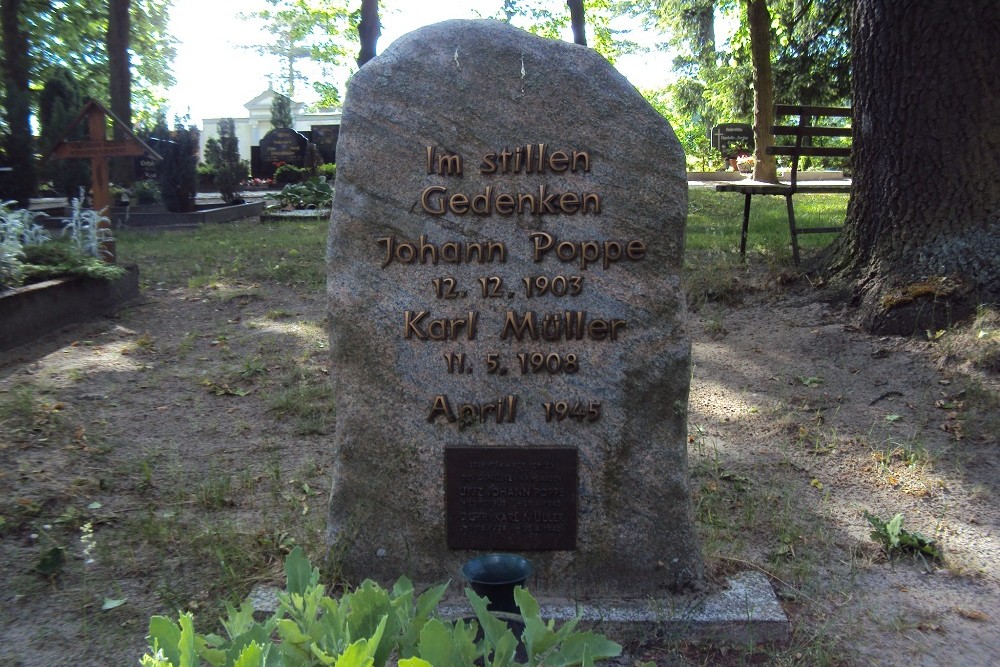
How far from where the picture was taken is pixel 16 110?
1568cm

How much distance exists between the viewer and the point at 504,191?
10.1 ft

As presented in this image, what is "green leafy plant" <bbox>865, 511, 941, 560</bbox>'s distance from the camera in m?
3.57

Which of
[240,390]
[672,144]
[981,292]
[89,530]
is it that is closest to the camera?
[672,144]

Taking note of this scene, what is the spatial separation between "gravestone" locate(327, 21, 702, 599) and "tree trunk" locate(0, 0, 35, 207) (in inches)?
526

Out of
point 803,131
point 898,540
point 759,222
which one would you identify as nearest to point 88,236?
point 803,131

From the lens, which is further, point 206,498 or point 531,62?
point 206,498

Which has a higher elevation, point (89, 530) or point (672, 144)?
point (672, 144)

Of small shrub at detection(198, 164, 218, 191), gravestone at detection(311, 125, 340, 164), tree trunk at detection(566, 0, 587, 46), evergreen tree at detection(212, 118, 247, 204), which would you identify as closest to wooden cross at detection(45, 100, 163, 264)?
evergreen tree at detection(212, 118, 247, 204)

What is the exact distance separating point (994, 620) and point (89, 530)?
3519 millimetres

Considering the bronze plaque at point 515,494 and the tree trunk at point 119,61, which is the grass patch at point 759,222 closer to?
the bronze plaque at point 515,494

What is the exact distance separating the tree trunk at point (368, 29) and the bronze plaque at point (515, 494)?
16272 mm

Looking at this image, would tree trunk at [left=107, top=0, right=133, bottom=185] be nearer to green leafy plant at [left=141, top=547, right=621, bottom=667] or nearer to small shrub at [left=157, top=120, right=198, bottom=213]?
small shrub at [left=157, top=120, right=198, bottom=213]

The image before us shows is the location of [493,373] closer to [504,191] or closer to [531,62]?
[504,191]

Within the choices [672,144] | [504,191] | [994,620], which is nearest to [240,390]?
[504,191]
